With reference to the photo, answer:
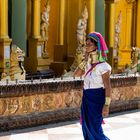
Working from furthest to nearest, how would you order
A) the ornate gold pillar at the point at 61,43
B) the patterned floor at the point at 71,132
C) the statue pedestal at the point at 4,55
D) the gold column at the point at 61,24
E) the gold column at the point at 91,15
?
the gold column at the point at 91,15, the gold column at the point at 61,24, the ornate gold pillar at the point at 61,43, the statue pedestal at the point at 4,55, the patterned floor at the point at 71,132

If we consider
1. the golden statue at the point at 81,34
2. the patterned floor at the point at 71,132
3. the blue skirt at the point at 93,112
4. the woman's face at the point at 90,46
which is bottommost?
the patterned floor at the point at 71,132

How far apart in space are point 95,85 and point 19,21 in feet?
30.7

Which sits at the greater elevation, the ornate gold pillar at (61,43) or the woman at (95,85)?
the ornate gold pillar at (61,43)

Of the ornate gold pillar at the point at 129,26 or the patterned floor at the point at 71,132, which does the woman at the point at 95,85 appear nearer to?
the patterned floor at the point at 71,132

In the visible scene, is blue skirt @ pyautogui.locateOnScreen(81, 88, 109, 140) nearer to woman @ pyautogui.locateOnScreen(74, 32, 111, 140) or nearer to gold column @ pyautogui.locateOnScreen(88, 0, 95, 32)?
woman @ pyautogui.locateOnScreen(74, 32, 111, 140)

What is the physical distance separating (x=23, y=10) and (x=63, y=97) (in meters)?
6.57

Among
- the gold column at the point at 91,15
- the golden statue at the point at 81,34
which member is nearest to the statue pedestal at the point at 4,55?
the golden statue at the point at 81,34

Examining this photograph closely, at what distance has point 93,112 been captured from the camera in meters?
5.03

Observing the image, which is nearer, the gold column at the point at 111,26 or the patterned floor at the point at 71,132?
the patterned floor at the point at 71,132

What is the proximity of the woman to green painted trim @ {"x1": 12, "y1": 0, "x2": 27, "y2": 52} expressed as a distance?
9.19 meters

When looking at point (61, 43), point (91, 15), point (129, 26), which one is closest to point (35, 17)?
point (61, 43)

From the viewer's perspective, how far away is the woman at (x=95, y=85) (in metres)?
4.95

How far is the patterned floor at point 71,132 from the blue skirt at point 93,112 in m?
1.74

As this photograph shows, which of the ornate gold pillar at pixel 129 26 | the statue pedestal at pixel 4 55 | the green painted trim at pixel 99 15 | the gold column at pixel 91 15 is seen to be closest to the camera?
the statue pedestal at pixel 4 55
